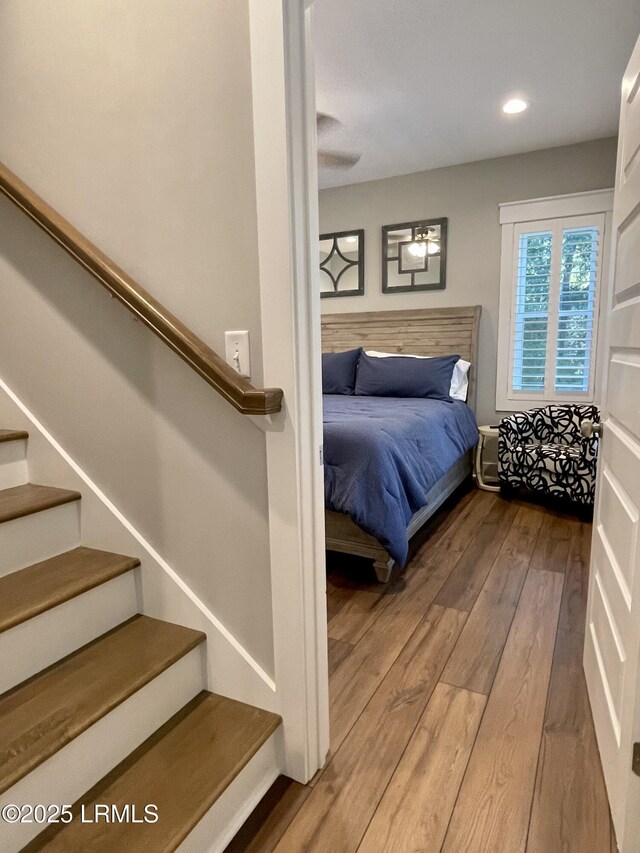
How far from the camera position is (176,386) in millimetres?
1331

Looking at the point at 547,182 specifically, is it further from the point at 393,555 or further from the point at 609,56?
the point at 393,555

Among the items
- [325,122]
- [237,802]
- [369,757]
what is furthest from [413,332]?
[237,802]

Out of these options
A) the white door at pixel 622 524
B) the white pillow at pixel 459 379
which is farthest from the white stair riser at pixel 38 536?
the white pillow at pixel 459 379

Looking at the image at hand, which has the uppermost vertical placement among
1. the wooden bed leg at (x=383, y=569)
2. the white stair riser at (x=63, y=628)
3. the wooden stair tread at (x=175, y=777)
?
the white stair riser at (x=63, y=628)

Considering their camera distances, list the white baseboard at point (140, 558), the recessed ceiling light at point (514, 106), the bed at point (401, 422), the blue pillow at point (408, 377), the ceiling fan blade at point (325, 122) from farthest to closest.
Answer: the blue pillow at point (408, 377)
the recessed ceiling light at point (514, 106)
the ceiling fan blade at point (325, 122)
the bed at point (401, 422)
the white baseboard at point (140, 558)

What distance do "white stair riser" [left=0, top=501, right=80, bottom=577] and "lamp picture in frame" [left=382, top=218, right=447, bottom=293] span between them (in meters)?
3.53

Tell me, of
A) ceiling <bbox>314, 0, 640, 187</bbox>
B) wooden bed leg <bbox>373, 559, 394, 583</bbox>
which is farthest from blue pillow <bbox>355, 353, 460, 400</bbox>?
wooden bed leg <bbox>373, 559, 394, 583</bbox>

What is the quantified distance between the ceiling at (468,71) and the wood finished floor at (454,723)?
2.59 metres

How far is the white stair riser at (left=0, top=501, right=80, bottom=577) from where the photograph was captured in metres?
1.38

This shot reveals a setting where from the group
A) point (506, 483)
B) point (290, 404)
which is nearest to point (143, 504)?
point (290, 404)

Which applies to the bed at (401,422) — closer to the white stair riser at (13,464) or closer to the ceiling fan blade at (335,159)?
the white stair riser at (13,464)

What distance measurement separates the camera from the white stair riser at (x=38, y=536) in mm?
1385

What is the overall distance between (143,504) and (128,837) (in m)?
0.76

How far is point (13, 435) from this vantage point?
157 cm
